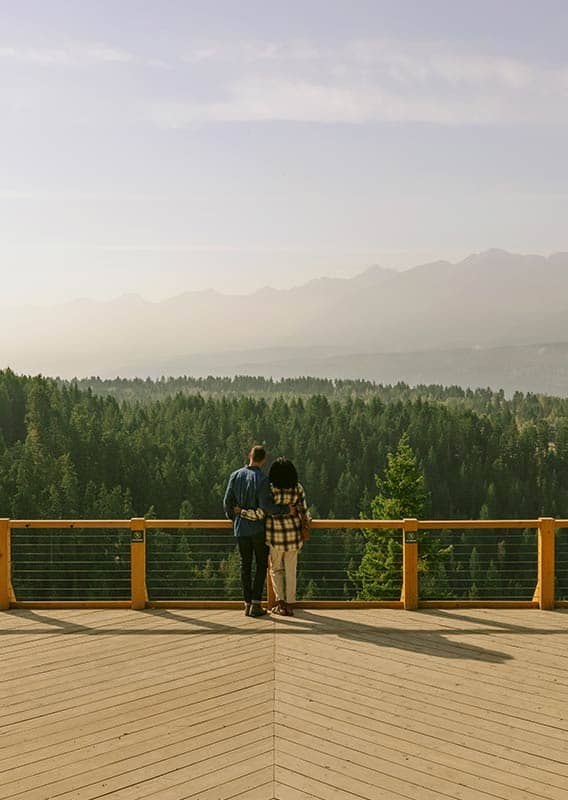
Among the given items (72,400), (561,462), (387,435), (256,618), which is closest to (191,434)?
(72,400)

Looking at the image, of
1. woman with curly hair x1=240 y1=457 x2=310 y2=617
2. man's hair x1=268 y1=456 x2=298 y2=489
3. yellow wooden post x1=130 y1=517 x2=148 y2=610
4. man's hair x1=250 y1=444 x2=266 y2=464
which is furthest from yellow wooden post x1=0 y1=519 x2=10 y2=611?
man's hair x1=268 y1=456 x2=298 y2=489

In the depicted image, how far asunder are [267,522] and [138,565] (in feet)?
5.31

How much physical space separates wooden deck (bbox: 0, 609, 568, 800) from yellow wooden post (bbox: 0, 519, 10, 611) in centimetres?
34

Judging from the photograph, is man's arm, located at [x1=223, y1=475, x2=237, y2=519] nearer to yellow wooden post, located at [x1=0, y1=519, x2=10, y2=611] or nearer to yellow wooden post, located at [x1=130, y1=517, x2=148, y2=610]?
yellow wooden post, located at [x1=130, y1=517, x2=148, y2=610]

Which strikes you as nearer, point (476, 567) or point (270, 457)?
point (476, 567)

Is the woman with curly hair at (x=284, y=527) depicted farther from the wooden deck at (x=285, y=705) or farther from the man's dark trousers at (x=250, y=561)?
the wooden deck at (x=285, y=705)

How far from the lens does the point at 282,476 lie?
9469mm

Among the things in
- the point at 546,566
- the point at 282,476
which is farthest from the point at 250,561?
the point at 546,566

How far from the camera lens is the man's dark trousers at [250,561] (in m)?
9.42

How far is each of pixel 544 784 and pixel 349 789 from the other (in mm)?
1272

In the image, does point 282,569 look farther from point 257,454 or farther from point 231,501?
point 257,454

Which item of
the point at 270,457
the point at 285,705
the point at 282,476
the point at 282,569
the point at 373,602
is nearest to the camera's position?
the point at 285,705

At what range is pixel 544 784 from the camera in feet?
18.0

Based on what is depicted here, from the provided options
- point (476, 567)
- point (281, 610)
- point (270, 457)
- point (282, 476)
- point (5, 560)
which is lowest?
point (476, 567)
